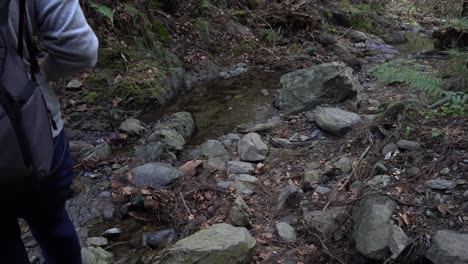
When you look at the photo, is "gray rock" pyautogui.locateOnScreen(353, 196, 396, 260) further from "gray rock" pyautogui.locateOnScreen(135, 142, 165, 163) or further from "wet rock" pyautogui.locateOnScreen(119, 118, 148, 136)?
"wet rock" pyautogui.locateOnScreen(119, 118, 148, 136)

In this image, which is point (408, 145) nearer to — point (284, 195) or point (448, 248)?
point (284, 195)

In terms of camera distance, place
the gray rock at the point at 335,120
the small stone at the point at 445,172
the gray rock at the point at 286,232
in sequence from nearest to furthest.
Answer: the small stone at the point at 445,172 → the gray rock at the point at 286,232 → the gray rock at the point at 335,120

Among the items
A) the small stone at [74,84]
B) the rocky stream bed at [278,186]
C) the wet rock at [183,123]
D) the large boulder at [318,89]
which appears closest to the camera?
the rocky stream bed at [278,186]

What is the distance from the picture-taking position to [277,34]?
978 centimetres

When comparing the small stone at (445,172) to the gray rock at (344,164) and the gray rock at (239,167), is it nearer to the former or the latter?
the gray rock at (344,164)

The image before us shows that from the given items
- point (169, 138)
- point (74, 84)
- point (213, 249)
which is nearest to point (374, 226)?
point (213, 249)

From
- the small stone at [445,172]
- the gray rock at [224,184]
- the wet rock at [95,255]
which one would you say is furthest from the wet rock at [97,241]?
the small stone at [445,172]

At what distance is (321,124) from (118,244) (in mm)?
2760

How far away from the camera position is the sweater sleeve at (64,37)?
133 centimetres

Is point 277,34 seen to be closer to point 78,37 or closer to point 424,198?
point 424,198

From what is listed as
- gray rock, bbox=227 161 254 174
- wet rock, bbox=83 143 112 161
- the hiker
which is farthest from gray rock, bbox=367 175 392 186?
wet rock, bbox=83 143 112 161

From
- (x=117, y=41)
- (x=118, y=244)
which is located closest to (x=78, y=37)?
(x=118, y=244)

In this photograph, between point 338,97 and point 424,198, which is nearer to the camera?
point 424,198

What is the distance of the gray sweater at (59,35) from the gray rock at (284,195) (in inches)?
87.6
